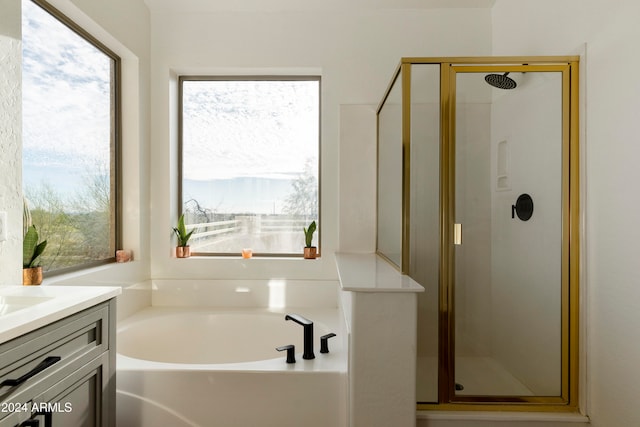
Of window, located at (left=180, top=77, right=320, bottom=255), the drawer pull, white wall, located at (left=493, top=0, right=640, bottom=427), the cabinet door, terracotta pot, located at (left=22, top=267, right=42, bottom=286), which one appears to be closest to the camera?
the drawer pull

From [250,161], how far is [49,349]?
183 centimetres

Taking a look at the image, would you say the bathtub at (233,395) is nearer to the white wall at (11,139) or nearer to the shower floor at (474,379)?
the shower floor at (474,379)

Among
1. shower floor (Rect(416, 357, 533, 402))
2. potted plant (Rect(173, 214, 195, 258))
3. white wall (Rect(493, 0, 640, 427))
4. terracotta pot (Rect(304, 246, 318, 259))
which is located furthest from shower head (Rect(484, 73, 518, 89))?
potted plant (Rect(173, 214, 195, 258))

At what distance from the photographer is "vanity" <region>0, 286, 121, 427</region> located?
95 cm

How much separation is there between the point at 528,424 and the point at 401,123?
4.61 feet

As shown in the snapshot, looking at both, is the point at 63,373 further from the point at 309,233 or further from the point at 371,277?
the point at 309,233

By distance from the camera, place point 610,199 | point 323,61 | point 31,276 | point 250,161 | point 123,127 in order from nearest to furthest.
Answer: point 610,199 → point 31,276 → point 123,127 → point 323,61 → point 250,161

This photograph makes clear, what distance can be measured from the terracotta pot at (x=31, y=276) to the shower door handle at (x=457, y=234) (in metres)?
1.81

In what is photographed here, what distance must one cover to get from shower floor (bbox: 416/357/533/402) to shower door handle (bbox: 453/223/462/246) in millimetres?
499

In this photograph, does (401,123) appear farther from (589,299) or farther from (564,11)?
(589,299)

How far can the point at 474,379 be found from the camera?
1.58 meters

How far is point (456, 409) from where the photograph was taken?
155 cm

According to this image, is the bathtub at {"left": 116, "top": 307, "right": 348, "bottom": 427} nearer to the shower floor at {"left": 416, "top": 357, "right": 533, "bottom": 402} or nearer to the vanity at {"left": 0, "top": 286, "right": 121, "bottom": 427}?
the vanity at {"left": 0, "top": 286, "right": 121, "bottom": 427}

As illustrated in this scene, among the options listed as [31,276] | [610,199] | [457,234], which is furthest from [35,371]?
[610,199]
